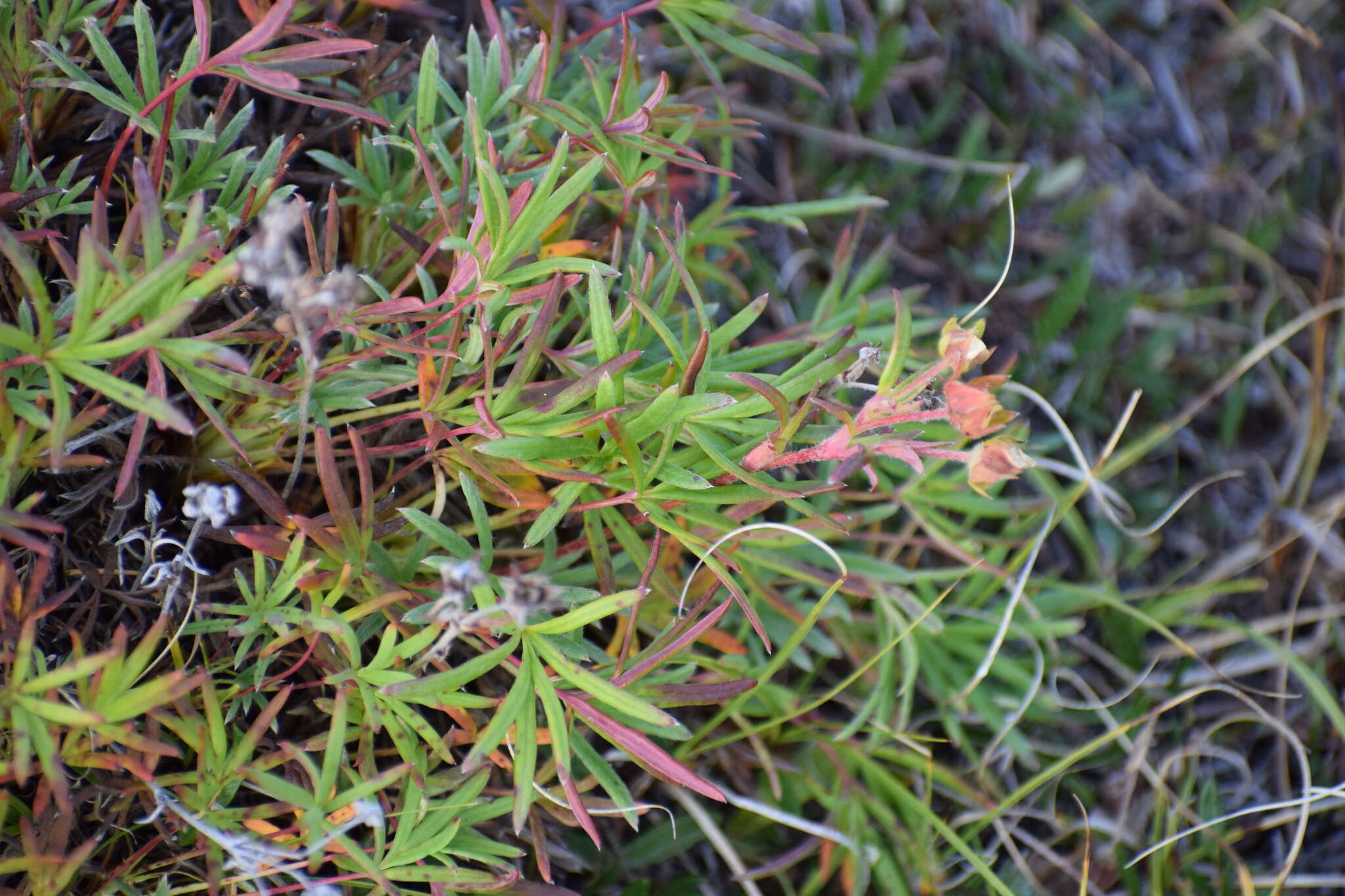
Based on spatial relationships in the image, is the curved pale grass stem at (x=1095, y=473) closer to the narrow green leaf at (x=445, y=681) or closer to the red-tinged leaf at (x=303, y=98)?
the narrow green leaf at (x=445, y=681)

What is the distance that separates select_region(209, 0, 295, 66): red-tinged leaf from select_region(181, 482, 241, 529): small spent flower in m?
0.35

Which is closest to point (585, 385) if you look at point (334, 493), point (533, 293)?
point (533, 293)

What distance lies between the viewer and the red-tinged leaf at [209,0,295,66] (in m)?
0.73

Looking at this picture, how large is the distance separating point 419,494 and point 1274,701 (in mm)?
1233

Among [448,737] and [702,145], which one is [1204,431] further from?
[448,737]

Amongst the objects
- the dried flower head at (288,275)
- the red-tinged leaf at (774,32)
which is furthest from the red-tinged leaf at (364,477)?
the red-tinged leaf at (774,32)

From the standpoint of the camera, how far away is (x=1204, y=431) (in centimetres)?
152

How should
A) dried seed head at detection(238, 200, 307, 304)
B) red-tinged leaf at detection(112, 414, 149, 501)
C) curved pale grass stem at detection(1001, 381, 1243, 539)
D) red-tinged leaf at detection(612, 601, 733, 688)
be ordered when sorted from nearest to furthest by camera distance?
dried seed head at detection(238, 200, 307, 304) < red-tinged leaf at detection(112, 414, 149, 501) < red-tinged leaf at detection(612, 601, 733, 688) < curved pale grass stem at detection(1001, 381, 1243, 539)

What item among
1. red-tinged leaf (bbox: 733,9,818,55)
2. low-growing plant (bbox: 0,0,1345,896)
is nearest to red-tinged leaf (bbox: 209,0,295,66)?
low-growing plant (bbox: 0,0,1345,896)

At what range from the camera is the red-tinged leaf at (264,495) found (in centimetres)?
76

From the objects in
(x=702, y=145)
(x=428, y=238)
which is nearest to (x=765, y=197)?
(x=702, y=145)

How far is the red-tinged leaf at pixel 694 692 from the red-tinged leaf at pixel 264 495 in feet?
1.12

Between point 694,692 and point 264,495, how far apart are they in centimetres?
40

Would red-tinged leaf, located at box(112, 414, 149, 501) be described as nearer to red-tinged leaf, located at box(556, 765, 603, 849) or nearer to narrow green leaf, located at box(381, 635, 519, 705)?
narrow green leaf, located at box(381, 635, 519, 705)
